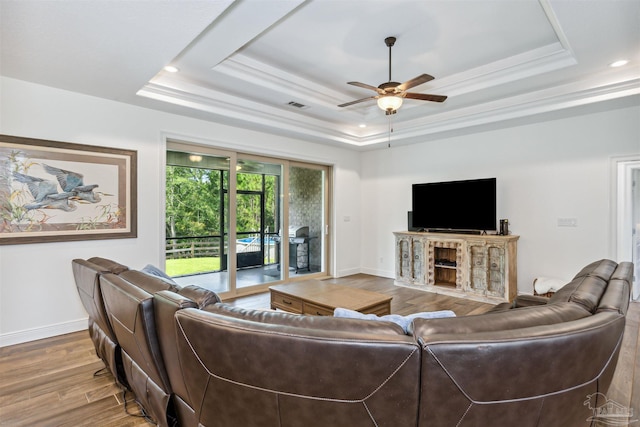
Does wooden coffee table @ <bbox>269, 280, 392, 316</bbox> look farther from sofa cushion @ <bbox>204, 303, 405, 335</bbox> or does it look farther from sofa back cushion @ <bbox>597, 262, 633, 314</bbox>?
sofa back cushion @ <bbox>597, 262, 633, 314</bbox>

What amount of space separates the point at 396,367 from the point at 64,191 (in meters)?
3.87

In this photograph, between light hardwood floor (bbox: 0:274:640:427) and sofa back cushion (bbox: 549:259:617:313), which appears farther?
light hardwood floor (bbox: 0:274:640:427)

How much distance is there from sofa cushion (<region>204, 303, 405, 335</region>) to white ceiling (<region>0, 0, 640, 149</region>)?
1953 millimetres

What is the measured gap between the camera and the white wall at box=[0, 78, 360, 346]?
10.1 feet

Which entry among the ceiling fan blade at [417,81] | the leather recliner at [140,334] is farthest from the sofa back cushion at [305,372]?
the ceiling fan blade at [417,81]

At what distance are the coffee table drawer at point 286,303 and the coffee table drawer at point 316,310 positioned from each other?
0.28 ft

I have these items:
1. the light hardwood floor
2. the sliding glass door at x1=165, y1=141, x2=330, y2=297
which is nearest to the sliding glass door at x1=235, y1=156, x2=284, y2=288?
the sliding glass door at x1=165, y1=141, x2=330, y2=297

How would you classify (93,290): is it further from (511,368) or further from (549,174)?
(549,174)

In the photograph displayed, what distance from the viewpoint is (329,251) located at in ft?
20.8

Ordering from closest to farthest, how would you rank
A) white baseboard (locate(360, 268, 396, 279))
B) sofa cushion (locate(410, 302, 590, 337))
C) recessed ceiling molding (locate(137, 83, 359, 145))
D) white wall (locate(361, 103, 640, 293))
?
1. sofa cushion (locate(410, 302, 590, 337))
2. recessed ceiling molding (locate(137, 83, 359, 145))
3. white wall (locate(361, 103, 640, 293))
4. white baseboard (locate(360, 268, 396, 279))

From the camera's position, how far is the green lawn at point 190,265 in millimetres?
4324

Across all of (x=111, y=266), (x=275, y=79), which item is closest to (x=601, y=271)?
(x=111, y=266)

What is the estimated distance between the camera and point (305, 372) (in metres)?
1.03

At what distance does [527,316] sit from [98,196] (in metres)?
4.12
